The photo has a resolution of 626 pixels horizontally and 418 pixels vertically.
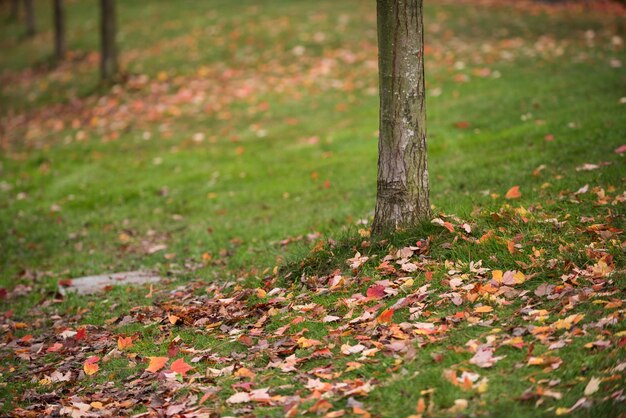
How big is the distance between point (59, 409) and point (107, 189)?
7.74 metres

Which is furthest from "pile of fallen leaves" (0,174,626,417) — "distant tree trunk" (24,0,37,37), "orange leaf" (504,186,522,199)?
"distant tree trunk" (24,0,37,37)

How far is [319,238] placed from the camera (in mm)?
7469

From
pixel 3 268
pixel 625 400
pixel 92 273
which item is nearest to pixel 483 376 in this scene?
pixel 625 400

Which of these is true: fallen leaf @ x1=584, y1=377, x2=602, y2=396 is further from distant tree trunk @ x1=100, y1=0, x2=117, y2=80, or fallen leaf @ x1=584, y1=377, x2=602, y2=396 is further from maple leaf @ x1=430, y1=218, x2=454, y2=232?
distant tree trunk @ x1=100, y1=0, x2=117, y2=80

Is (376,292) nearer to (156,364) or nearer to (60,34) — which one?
(156,364)

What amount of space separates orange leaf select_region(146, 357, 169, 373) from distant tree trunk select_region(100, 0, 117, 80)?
14.8 meters

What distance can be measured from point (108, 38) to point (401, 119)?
46.9 feet

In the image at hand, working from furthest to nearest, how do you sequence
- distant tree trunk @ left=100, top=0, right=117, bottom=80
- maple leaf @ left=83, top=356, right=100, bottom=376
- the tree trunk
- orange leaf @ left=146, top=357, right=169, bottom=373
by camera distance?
1. the tree trunk
2. distant tree trunk @ left=100, top=0, right=117, bottom=80
3. maple leaf @ left=83, top=356, right=100, bottom=376
4. orange leaf @ left=146, top=357, right=169, bottom=373

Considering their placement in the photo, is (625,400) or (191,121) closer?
(625,400)

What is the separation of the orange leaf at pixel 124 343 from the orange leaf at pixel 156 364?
622 mm

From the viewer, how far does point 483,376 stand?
4.13 metres

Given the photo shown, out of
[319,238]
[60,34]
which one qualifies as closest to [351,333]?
[319,238]

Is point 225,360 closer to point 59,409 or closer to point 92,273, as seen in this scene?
point 59,409

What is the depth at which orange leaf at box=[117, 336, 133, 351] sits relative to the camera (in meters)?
5.63
